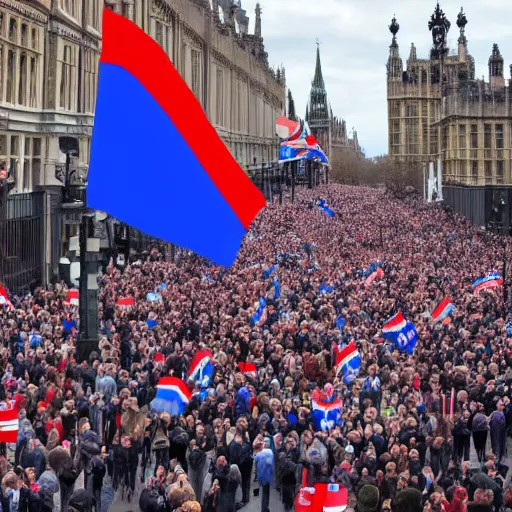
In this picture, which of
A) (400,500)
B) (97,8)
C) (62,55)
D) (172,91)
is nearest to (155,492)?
(400,500)

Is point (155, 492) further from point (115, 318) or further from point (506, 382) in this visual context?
point (115, 318)

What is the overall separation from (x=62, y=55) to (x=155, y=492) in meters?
27.3

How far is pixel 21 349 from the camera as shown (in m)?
21.8

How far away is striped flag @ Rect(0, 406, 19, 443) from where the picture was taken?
1561 cm

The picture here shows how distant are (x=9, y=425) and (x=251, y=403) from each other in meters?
3.70

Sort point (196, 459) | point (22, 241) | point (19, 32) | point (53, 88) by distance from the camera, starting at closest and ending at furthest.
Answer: point (196, 459)
point (22, 241)
point (19, 32)
point (53, 88)

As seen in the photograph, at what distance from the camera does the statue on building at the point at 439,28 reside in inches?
6117

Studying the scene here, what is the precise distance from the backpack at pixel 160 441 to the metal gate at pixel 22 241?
49.7ft

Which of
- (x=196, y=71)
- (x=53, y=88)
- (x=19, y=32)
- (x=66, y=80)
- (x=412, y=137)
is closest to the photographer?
(x=19, y=32)

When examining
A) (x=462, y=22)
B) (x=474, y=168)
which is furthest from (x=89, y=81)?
(x=462, y=22)

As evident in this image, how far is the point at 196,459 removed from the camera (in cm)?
1594

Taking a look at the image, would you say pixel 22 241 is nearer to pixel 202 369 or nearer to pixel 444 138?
pixel 202 369

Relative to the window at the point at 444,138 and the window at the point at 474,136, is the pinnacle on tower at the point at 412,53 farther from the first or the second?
the window at the point at 474,136

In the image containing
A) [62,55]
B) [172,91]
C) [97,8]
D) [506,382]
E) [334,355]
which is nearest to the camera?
[172,91]
